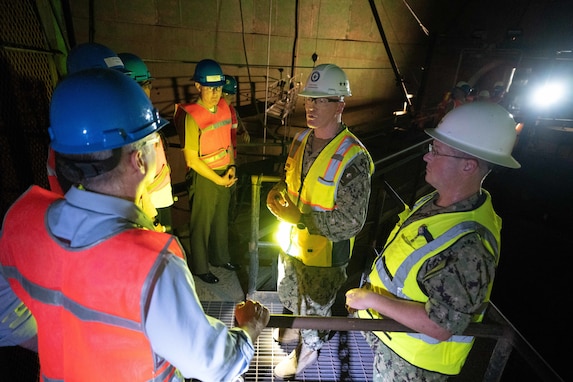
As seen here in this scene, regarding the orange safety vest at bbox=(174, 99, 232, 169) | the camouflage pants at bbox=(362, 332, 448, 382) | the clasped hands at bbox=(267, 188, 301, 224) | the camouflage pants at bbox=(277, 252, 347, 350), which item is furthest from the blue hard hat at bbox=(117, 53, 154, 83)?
the camouflage pants at bbox=(362, 332, 448, 382)

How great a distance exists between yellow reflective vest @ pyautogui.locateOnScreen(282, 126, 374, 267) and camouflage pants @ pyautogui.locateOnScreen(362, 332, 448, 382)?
25.9 inches

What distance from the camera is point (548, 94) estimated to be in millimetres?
11086

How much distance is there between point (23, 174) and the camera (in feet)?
9.00

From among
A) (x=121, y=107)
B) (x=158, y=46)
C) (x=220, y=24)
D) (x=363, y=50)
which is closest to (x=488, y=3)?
(x=363, y=50)

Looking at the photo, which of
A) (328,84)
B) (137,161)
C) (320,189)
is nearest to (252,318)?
(137,161)

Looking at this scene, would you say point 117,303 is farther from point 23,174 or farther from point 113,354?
point 23,174

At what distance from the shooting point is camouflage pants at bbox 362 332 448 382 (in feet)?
5.58

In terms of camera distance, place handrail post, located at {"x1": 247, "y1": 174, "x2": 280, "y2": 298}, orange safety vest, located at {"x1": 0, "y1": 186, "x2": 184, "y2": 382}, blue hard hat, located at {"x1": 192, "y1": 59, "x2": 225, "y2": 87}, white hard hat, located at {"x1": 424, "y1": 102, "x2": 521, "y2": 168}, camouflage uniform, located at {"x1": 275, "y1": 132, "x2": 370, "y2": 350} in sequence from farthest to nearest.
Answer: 1. blue hard hat, located at {"x1": 192, "y1": 59, "x2": 225, "y2": 87}
2. handrail post, located at {"x1": 247, "y1": 174, "x2": 280, "y2": 298}
3. camouflage uniform, located at {"x1": 275, "y1": 132, "x2": 370, "y2": 350}
4. white hard hat, located at {"x1": 424, "y1": 102, "x2": 521, "y2": 168}
5. orange safety vest, located at {"x1": 0, "y1": 186, "x2": 184, "y2": 382}

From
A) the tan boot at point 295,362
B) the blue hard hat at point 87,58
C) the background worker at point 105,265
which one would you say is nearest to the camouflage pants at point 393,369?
the tan boot at point 295,362

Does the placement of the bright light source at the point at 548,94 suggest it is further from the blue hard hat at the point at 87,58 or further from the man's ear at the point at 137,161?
the man's ear at the point at 137,161

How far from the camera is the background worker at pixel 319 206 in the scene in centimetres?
224

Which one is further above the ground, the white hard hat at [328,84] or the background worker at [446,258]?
the white hard hat at [328,84]

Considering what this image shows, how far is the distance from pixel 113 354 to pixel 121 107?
2.92 feet

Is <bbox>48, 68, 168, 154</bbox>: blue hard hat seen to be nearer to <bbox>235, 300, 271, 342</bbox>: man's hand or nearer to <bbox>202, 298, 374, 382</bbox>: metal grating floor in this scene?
<bbox>235, 300, 271, 342</bbox>: man's hand
